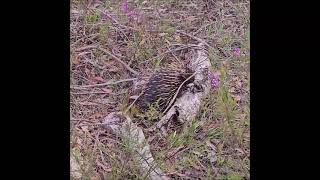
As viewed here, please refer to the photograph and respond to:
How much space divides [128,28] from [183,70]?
1.13ft

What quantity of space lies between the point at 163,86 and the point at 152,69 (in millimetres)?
104

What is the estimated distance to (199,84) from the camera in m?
2.87

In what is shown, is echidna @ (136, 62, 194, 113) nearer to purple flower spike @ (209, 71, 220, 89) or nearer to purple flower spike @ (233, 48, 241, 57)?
purple flower spike @ (209, 71, 220, 89)

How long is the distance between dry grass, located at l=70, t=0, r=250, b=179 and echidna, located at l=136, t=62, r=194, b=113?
0.16ft

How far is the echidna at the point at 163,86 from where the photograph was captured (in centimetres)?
283

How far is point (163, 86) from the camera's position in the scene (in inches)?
112

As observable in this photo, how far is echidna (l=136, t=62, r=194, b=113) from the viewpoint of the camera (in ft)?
9.29

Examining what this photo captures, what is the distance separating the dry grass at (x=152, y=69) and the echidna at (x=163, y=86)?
0.05 m

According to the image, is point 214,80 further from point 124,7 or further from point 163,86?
point 124,7

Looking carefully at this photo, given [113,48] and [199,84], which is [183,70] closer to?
[199,84]

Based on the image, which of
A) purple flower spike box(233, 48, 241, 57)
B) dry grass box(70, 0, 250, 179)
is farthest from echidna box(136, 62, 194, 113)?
purple flower spike box(233, 48, 241, 57)

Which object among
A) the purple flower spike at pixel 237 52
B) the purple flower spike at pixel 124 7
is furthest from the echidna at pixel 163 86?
the purple flower spike at pixel 124 7

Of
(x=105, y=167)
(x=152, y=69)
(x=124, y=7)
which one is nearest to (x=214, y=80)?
(x=152, y=69)
